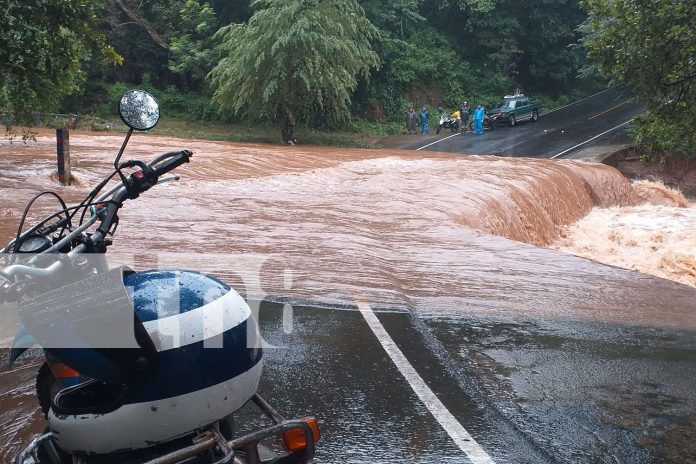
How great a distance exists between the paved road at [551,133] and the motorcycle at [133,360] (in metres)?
29.9

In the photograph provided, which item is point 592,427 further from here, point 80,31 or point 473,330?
point 80,31

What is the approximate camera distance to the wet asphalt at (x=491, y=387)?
400 centimetres

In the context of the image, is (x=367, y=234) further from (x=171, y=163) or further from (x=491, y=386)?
(x=171, y=163)

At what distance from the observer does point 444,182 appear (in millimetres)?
17406

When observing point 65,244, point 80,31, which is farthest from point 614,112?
point 65,244

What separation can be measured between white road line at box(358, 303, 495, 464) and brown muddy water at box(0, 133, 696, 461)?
1.26 m

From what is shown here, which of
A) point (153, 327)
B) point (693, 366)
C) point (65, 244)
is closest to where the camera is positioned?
point (153, 327)

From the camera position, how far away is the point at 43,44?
8891mm

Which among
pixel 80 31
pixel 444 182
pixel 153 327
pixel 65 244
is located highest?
pixel 80 31

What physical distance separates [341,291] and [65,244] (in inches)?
197

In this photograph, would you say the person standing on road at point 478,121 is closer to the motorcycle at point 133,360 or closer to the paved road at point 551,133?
the paved road at point 551,133

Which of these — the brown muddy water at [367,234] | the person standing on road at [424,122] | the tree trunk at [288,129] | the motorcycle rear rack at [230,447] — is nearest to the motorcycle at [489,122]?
the person standing on road at [424,122]

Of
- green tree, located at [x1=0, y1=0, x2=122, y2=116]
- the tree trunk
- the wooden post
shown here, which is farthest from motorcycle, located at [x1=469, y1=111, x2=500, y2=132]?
green tree, located at [x1=0, y1=0, x2=122, y2=116]

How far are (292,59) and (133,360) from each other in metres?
27.6
